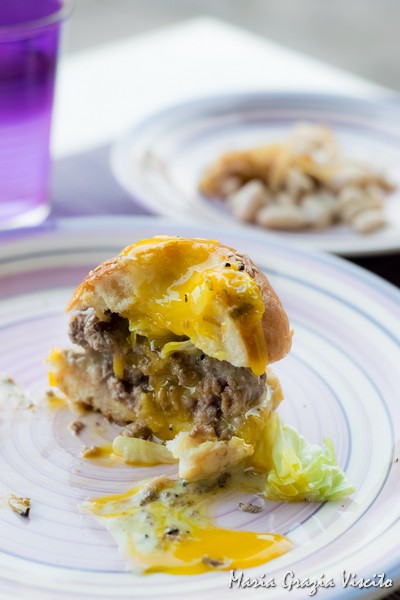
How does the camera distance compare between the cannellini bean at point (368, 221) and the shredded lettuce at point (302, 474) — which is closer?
the shredded lettuce at point (302, 474)

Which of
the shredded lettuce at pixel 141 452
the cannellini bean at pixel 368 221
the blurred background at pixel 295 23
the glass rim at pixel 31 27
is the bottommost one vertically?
the blurred background at pixel 295 23

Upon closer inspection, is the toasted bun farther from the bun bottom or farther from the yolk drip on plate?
the yolk drip on plate

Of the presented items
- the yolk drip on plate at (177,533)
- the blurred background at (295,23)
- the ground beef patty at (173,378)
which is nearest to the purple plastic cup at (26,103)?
the ground beef patty at (173,378)

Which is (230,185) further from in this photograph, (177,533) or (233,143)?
(177,533)

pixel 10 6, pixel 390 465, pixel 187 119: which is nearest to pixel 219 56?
pixel 187 119

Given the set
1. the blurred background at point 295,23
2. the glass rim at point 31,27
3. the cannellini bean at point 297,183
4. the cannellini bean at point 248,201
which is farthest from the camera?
the blurred background at point 295,23

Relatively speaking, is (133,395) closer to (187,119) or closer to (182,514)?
(182,514)

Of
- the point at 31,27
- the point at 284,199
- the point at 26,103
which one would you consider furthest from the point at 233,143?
the point at 31,27

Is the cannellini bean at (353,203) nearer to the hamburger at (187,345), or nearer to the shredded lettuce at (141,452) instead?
the hamburger at (187,345)
